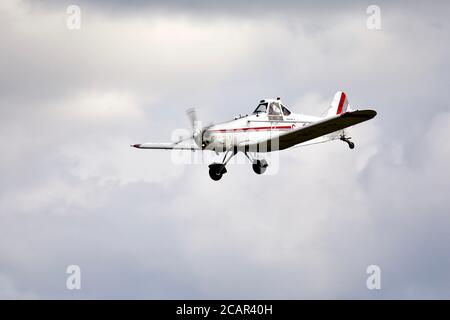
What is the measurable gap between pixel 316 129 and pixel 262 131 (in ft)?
8.23

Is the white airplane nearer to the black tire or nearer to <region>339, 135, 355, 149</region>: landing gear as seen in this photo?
the black tire

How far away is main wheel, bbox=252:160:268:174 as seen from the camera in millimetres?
40156

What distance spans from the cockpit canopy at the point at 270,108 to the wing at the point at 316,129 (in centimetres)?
146

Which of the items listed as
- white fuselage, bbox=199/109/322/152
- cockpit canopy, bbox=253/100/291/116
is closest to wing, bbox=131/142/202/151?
white fuselage, bbox=199/109/322/152

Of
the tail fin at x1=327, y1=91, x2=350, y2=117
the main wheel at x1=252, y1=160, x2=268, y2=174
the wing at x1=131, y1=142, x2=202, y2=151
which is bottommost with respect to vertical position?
the main wheel at x1=252, y1=160, x2=268, y2=174

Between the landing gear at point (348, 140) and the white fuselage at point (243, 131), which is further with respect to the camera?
the landing gear at point (348, 140)

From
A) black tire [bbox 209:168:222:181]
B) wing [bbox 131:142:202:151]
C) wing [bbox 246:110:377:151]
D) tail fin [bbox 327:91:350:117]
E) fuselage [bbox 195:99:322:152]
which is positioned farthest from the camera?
tail fin [bbox 327:91:350:117]

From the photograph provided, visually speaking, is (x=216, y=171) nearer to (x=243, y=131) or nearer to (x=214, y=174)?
(x=214, y=174)

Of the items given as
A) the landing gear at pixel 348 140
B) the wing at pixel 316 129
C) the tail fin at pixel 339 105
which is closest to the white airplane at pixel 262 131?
the wing at pixel 316 129

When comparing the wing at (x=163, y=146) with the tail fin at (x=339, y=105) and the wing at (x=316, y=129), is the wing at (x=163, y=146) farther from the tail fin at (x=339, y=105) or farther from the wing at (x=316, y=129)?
the tail fin at (x=339, y=105)

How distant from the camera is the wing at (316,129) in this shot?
36656 mm

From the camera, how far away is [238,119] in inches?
1539
